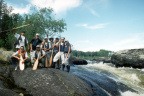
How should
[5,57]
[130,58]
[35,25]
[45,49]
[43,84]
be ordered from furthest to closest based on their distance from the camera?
1. [35,25]
2. [130,58]
3. [5,57]
4. [45,49]
5. [43,84]

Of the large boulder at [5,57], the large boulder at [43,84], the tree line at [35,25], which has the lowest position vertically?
the large boulder at [43,84]

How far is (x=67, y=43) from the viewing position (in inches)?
324

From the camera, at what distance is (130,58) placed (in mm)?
15727

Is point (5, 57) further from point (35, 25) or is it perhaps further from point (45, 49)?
point (35, 25)

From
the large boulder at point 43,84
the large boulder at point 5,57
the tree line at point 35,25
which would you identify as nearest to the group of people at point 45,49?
the large boulder at point 43,84

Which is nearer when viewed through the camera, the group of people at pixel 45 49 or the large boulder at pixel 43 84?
the large boulder at pixel 43 84

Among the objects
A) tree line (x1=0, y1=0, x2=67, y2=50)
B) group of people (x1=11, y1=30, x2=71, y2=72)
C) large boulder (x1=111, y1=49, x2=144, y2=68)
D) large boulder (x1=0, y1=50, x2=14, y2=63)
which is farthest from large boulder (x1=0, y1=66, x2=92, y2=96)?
tree line (x1=0, y1=0, x2=67, y2=50)

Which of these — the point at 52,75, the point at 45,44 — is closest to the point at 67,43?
the point at 45,44

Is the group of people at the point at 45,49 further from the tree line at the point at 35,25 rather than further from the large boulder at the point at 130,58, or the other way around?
the tree line at the point at 35,25

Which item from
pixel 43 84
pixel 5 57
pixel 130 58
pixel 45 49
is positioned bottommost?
pixel 43 84

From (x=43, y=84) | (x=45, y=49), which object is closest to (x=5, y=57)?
(x=45, y=49)

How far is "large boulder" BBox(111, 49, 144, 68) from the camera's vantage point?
49.2 ft

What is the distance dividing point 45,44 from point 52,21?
93.1 ft

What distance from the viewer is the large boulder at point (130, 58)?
15.0 m
